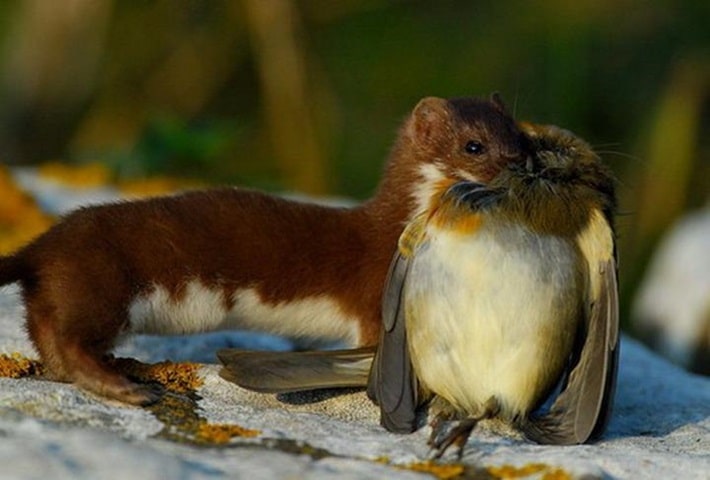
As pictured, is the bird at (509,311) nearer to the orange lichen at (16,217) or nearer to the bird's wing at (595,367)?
the bird's wing at (595,367)

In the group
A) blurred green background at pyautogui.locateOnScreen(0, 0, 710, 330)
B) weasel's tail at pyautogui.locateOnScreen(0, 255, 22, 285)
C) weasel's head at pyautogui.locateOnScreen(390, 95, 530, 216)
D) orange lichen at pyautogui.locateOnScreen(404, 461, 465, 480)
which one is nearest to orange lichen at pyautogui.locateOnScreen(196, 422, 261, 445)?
orange lichen at pyautogui.locateOnScreen(404, 461, 465, 480)

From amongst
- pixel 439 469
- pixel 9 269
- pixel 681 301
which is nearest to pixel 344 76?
pixel 681 301

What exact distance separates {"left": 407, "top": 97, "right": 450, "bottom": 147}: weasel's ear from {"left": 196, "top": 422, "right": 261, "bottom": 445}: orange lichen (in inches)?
62.8

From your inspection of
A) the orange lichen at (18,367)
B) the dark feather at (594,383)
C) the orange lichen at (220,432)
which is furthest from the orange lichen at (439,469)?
the orange lichen at (18,367)

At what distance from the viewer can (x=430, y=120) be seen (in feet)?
15.7

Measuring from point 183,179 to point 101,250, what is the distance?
10.9 ft

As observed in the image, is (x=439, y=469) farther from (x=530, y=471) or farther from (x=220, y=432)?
(x=220, y=432)

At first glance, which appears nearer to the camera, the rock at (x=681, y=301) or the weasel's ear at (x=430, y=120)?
the weasel's ear at (x=430, y=120)

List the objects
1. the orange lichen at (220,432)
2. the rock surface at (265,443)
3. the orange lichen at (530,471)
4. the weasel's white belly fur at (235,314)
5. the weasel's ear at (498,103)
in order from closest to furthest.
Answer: the rock surface at (265,443) < the orange lichen at (530,471) < the orange lichen at (220,432) < the weasel's white belly fur at (235,314) < the weasel's ear at (498,103)

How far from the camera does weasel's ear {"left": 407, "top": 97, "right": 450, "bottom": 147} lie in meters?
4.75

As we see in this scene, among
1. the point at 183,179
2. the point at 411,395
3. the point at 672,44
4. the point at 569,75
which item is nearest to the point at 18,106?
the point at 183,179

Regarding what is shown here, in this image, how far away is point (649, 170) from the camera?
865 cm

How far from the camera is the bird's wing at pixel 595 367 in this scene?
3.73 m

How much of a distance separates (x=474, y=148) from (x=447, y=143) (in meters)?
0.15
